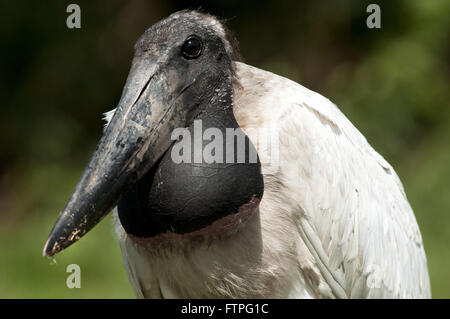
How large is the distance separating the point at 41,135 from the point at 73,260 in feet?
6.80

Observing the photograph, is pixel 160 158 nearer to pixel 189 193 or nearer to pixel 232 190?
pixel 189 193

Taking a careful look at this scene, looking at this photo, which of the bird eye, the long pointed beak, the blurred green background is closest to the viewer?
the long pointed beak

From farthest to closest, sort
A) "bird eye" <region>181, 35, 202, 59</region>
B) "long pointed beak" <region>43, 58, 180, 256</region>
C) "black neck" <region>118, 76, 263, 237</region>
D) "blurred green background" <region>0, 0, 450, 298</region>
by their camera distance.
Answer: "blurred green background" <region>0, 0, 450, 298</region> < "bird eye" <region>181, 35, 202, 59</region> < "black neck" <region>118, 76, 263, 237</region> < "long pointed beak" <region>43, 58, 180, 256</region>

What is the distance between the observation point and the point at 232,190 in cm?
305

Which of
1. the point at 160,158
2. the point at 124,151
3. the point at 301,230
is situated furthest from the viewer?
the point at 301,230

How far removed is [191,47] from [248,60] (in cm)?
549

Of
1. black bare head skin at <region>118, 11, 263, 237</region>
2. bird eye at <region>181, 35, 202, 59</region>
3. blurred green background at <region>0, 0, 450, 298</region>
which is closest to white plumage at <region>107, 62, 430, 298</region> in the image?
black bare head skin at <region>118, 11, 263, 237</region>

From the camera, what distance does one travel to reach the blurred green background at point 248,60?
309 inches

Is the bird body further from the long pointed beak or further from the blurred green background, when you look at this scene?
the blurred green background

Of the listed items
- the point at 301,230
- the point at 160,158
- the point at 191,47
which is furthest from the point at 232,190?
Answer: the point at 191,47

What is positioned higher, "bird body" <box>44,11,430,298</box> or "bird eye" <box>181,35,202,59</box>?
"bird eye" <box>181,35,202,59</box>

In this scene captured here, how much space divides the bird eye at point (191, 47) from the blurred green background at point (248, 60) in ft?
15.2

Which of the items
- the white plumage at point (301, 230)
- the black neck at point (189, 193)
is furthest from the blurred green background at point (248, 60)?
the black neck at point (189, 193)

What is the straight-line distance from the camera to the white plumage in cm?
324
